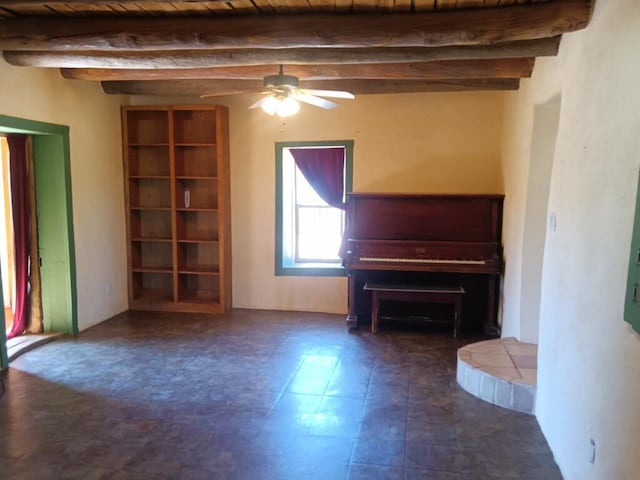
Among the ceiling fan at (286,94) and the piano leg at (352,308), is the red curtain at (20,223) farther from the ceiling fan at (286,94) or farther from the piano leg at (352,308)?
the piano leg at (352,308)

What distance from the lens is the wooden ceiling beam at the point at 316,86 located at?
15.1ft

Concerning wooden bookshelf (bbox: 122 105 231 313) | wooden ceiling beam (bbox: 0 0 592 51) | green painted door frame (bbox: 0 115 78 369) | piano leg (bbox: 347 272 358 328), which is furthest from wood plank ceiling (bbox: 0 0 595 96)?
piano leg (bbox: 347 272 358 328)

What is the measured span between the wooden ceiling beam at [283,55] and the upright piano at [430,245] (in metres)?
1.73

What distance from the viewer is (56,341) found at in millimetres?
4648

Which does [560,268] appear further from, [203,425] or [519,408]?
[203,425]

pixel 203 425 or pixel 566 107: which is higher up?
pixel 566 107

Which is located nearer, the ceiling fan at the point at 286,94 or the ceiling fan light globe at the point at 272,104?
the ceiling fan at the point at 286,94

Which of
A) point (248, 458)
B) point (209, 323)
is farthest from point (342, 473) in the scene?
point (209, 323)

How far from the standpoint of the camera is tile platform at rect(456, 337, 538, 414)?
3.28 meters

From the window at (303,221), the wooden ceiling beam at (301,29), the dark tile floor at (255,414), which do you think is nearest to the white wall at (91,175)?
the dark tile floor at (255,414)

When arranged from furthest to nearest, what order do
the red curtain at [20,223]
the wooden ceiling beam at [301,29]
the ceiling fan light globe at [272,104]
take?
the red curtain at [20,223], the ceiling fan light globe at [272,104], the wooden ceiling beam at [301,29]

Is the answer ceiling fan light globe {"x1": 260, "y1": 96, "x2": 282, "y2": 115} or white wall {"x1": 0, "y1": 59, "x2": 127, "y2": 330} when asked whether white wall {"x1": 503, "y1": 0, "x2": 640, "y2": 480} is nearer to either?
ceiling fan light globe {"x1": 260, "y1": 96, "x2": 282, "y2": 115}

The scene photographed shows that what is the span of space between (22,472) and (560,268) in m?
3.15

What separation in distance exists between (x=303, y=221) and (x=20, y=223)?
2880mm
